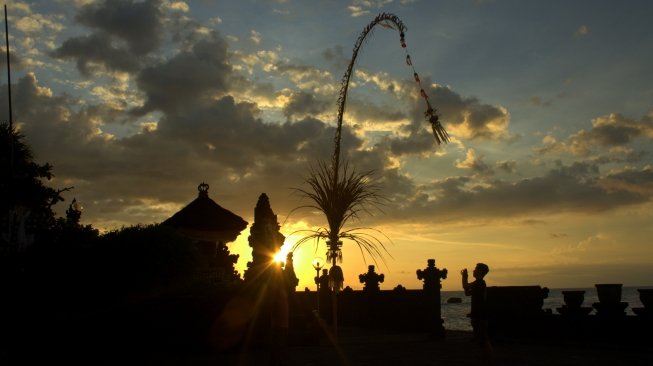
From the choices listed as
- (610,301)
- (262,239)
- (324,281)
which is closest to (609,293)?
(610,301)

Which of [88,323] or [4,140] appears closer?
[88,323]

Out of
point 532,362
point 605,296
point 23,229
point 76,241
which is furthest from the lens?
point 23,229

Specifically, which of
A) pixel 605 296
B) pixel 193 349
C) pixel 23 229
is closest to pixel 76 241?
pixel 193 349

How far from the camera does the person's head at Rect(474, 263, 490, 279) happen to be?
38.3 feet

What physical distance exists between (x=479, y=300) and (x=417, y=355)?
15.2 feet

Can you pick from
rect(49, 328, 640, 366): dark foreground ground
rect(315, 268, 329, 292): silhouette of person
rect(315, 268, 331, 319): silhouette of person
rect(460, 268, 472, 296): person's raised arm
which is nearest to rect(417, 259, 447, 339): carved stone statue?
rect(49, 328, 640, 366): dark foreground ground

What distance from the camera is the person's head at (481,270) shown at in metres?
11.7

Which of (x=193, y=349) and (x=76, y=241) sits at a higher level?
(x=76, y=241)

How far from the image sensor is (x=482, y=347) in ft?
36.0

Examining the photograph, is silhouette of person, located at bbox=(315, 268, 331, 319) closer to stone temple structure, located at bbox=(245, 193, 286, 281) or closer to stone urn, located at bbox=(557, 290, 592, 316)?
stone temple structure, located at bbox=(245, 193, 286, 281)

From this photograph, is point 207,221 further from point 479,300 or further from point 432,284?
point 479,300

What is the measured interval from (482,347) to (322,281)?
19.4m

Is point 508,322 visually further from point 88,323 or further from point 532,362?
point 88,323

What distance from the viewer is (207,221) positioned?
77.7ft
